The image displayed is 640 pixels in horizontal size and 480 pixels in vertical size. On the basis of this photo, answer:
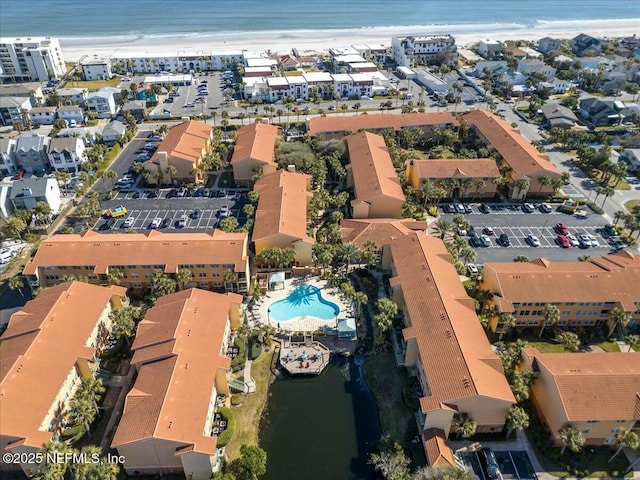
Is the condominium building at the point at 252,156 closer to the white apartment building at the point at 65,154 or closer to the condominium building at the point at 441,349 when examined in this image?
the white apartment building at the point at 65,154

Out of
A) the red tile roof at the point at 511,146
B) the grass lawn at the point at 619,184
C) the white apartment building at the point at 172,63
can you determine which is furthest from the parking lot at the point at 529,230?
the white apartment building at the point at 172,63

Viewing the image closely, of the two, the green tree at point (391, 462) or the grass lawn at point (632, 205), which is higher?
the grass lawn at point (632, 205)

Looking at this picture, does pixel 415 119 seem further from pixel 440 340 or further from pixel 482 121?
pixel 440 340

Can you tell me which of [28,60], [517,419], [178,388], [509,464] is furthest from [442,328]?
[28,60]

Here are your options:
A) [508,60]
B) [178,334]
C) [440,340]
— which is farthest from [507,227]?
[508,60]

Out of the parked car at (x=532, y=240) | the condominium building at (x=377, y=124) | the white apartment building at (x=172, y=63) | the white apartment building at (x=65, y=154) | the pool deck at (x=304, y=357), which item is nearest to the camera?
the pool deck at (x=304, y=357)

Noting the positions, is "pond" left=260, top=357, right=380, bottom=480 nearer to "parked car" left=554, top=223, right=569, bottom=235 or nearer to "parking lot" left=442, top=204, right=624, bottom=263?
"parking lot" left=442, top=204, right=624, bottom=263
